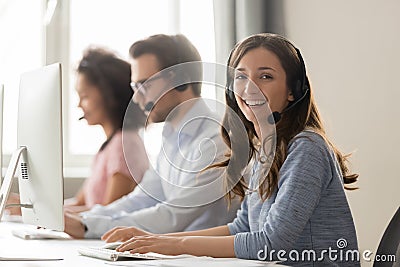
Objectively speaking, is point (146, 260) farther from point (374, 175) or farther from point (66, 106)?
point (66, 106)

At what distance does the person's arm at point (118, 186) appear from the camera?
2795mm

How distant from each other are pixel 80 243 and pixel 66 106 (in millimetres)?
1618

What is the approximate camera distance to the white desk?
1.48 m

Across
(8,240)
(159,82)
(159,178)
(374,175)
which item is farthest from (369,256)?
(8,240)

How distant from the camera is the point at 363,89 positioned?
7.05 ft

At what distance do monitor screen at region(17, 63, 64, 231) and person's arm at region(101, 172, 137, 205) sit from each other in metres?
0.86

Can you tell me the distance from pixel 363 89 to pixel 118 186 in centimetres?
109

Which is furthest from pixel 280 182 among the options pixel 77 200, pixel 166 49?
pixel 77 200

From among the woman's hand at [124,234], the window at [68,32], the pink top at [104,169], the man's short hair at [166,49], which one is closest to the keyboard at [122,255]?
the woman's hand at [124,234]

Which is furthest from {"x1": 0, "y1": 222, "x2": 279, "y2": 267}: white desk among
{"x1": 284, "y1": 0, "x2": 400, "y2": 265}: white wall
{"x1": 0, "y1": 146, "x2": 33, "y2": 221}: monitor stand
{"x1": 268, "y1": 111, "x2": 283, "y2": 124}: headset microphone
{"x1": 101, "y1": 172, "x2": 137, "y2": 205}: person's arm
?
{"x1": 284, "y1": 0, "x2": 400, "y2": 265}: white wall

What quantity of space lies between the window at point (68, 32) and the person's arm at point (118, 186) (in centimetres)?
76

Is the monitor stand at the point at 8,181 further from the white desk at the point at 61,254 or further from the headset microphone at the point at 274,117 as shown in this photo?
the headset microphone at the point at 274,117

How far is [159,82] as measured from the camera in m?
1.93

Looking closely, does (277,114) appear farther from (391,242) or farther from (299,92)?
(391,242)
